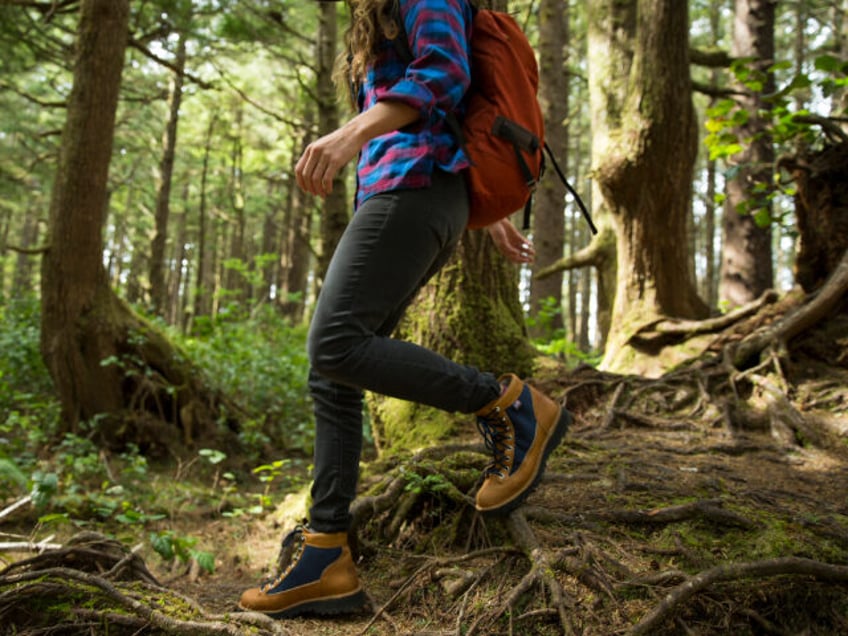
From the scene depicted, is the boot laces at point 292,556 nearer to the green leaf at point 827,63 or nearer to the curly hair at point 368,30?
the curly hair at point 368,30

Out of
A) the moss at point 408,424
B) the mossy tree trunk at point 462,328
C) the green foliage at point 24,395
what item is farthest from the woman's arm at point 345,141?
the green foliage at point 24,395

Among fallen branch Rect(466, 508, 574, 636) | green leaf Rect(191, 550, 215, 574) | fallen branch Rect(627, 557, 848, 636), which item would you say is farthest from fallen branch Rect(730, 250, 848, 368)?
green leaf Rect(191, 550, 215, 574)

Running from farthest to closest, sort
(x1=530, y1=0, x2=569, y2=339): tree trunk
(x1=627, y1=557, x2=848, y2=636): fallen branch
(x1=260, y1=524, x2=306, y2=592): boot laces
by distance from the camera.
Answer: (x1=530, y1=0, x2=569, y2=339): tree trunk → (x1=260, y1=524, x2=306, y2=592): boot laces → (x1=627, y1=557, x2=848, y2=636): fallen branch

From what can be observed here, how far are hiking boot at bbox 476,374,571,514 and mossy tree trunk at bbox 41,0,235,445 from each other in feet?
14.4

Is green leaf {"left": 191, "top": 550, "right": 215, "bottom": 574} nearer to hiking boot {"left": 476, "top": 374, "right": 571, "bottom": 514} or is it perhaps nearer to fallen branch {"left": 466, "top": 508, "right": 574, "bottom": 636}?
hiking boot {"left": 476, "top": 374, "right": 571, "bottom": 514}

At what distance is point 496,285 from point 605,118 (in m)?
3.42

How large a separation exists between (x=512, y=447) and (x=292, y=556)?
0.93 m

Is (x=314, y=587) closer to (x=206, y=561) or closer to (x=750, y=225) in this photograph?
(x=206, y=561)

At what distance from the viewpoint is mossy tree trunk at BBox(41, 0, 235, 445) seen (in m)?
5.35

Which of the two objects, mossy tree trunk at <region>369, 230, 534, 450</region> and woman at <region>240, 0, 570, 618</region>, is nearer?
woman at <region>240, 0, 570, 618</region>

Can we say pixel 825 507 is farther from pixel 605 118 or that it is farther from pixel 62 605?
pixel 605 118

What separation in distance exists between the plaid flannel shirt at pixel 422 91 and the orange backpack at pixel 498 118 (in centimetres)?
5

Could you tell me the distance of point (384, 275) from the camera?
1.85 metres

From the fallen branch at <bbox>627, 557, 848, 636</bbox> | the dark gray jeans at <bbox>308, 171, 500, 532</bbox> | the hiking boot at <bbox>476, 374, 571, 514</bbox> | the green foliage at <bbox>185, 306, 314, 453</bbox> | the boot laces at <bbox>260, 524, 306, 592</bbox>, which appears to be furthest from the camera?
the green foliage at <bbox>185, 306, 314, 453</bbox>
